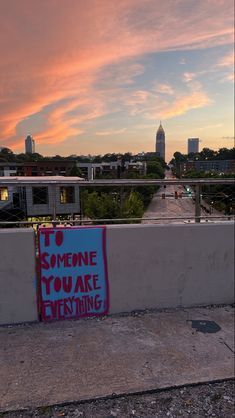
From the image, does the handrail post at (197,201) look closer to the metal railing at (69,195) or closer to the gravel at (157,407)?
the metal railing at (69,195)

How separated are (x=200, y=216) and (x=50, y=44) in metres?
5.12

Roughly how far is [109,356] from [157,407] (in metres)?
0.74

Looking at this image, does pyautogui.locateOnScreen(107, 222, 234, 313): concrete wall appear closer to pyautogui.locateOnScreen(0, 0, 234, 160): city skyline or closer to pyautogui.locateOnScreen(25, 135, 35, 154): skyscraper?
pyautogui.locateOnScreen(0, 0, 234, 160): city skyline

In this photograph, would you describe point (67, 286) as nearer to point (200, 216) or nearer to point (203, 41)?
point (200, 216)

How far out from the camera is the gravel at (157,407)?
2471 mm

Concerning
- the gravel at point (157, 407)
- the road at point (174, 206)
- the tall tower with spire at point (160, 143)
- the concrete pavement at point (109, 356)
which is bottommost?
the gravel at point (157, 407)

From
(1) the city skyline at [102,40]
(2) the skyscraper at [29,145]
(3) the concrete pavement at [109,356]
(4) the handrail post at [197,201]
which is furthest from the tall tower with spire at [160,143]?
(3) the concrete pavement at [109,356]

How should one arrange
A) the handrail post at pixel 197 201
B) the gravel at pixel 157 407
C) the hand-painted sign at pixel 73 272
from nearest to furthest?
the gravel at pixel 157 407
the hand-painted sign at pixel 73 272
the handrail post at pixel 197 201

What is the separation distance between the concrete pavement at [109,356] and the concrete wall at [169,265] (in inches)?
10.7

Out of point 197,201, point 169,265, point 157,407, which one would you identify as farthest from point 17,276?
point 197,201

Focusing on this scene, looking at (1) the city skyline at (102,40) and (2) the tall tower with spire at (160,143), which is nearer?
(1) the city skyline at (102,40)

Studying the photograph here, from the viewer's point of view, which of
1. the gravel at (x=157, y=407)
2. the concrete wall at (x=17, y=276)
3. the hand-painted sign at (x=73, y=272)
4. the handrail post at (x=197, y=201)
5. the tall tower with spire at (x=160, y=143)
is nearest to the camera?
the gravel at (x=157, y=407)

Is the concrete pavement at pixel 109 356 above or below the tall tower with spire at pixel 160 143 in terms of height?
below

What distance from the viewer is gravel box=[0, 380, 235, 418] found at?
8.11 ft
